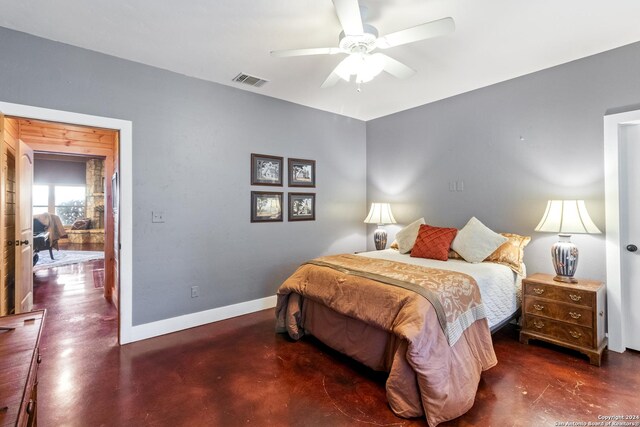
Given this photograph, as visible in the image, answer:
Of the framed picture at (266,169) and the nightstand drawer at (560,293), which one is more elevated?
the framed picture at (266,169)

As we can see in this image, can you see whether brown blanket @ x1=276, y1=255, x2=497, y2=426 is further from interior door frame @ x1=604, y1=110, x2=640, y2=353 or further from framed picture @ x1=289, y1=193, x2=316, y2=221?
framed picture @ x1=289, y1=193, x2=316, y2=221

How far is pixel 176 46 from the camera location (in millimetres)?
2670

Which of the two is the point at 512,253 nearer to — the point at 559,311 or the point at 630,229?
the point at 559,311

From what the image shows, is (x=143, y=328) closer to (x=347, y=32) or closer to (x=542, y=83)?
(x=347, y=32)

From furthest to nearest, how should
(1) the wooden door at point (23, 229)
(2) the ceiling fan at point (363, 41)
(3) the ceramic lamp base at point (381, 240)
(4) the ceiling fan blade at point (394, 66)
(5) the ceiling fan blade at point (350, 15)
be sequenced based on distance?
(3) the ceramic lamp base at point (381, 240)
(1) the wooden door at point (23, 229)
(4) the ceiling fan blade at point (394, 66)
(2) the ceiling fan at point (363, 41)
(5) the ceiling fan blade at point (350, 15)

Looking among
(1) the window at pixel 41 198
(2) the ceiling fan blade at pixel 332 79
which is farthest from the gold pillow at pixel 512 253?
(1) the window at pixel 41 198

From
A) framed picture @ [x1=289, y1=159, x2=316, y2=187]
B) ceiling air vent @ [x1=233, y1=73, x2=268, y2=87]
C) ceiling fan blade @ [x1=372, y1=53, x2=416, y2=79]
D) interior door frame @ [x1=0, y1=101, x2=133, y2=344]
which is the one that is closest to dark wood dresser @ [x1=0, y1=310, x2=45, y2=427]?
interior door frame @ [x1=0, y1=101, x2=133, y2=344]

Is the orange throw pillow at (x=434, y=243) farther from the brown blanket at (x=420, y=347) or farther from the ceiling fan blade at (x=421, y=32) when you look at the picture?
the ceiling fan blade at (x=421, y=32)

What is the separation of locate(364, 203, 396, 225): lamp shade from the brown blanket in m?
1.80

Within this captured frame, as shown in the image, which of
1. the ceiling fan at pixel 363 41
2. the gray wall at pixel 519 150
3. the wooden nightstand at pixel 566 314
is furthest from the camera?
the gray wall at pixel 519 150

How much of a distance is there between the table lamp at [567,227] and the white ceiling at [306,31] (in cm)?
140

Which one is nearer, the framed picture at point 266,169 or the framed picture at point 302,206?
the framed picture at point 266,169

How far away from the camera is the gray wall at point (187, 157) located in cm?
260

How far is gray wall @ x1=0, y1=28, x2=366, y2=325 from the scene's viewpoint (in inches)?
103
